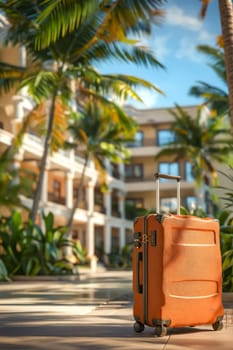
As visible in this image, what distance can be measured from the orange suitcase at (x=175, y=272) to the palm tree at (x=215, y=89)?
2188 centimetres

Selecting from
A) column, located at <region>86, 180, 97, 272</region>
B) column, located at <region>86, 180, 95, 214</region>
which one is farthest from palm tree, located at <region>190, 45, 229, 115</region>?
column, located at <region>86, 180, 97, 272</region>

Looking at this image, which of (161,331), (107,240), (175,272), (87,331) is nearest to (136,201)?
(107,240)

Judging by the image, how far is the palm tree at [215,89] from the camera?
28.8 meters

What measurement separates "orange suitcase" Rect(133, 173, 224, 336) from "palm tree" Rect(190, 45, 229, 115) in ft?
71.8

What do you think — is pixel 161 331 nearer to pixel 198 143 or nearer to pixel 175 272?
pixel 175 272

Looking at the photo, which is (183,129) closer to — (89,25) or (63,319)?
(89,25)

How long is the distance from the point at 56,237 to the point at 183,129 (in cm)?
1892

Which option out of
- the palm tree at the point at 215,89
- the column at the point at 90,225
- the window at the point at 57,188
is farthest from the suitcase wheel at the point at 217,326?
the window at the point at 57,188

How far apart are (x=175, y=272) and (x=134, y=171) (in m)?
47.6

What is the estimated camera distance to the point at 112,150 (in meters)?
33.7

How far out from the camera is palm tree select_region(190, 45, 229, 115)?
94.5 ft

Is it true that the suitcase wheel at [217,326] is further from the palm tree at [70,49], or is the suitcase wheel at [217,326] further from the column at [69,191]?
the column at [69,191]

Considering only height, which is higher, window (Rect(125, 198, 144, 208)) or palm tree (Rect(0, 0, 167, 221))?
palm tree (Rect(0, 0, 167, 221))

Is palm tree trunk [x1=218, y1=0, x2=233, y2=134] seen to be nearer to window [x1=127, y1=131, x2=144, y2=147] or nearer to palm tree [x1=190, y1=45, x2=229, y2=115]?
palm tree [x1=190, y1=45, x2=229, y2=115]
